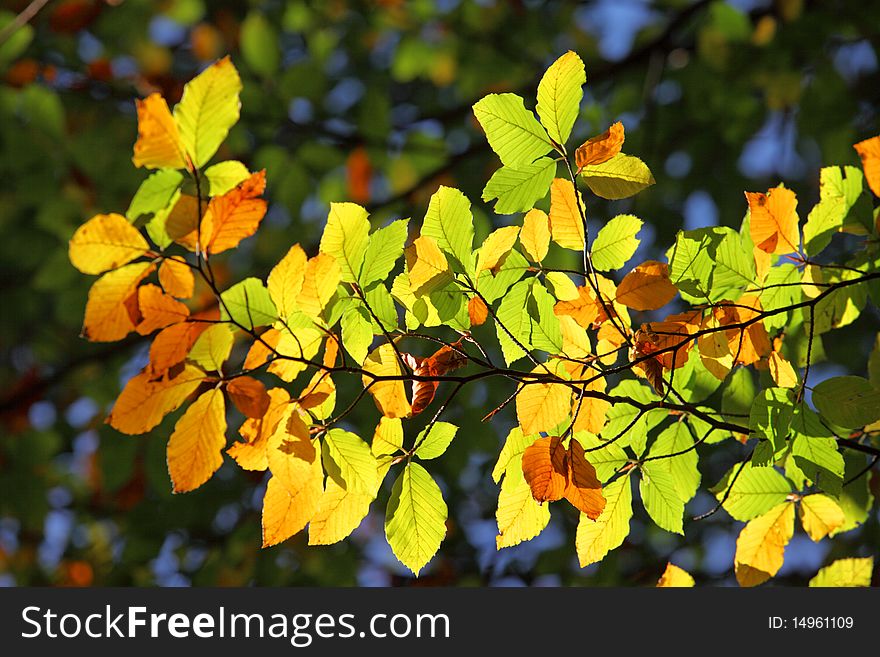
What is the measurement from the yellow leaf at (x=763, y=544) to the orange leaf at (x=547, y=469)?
0.79 feet

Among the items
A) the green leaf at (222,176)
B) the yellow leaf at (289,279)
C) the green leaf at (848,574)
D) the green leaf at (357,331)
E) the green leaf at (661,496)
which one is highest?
the green leaf at (222,176)

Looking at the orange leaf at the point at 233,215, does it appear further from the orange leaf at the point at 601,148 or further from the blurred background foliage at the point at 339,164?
the blurred background foliage at the point at 339,164

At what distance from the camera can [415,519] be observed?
601mm

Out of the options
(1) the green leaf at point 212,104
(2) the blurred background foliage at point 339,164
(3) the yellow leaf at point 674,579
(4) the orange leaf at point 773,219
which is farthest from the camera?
(2) the blurred background foliage at point 339,164

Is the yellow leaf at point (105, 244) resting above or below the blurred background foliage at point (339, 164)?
below

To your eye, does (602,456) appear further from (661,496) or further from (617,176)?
(617,176)

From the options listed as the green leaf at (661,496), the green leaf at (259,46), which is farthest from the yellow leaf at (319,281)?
the green leaf at (259,46)

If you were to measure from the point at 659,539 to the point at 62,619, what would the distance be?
Result: 1.72 meters

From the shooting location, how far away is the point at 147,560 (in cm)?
166

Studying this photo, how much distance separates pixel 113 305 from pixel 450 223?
0.82 feet

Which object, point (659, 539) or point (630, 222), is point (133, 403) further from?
point (659, 539)

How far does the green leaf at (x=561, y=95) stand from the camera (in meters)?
0.55

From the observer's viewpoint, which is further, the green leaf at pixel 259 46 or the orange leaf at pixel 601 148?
the green leaf at pixel 259 46

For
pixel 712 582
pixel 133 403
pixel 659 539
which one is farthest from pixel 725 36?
pixel 133 403
